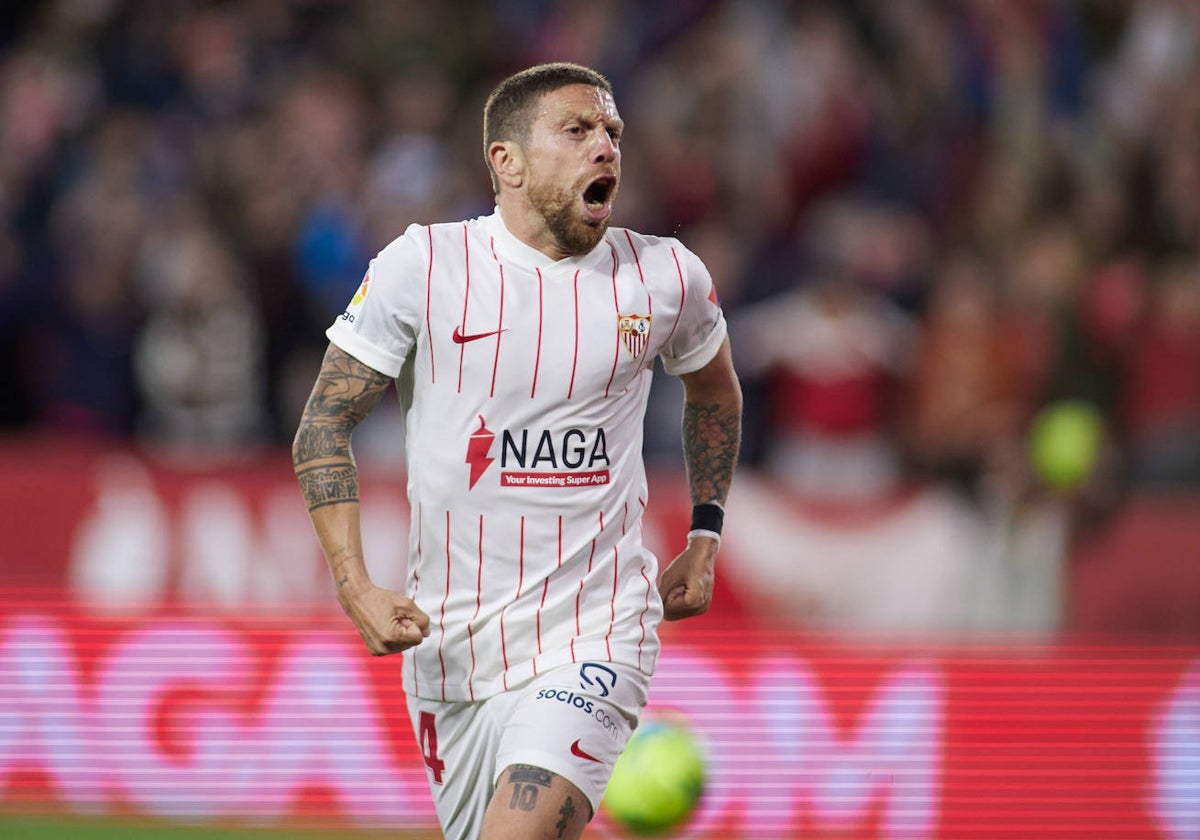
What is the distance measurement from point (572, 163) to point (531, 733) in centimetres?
146

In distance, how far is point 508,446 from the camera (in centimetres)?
482

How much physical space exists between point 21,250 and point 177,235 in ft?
4.00

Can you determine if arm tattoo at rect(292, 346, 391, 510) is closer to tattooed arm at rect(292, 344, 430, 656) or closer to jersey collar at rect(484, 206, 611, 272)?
tattooed arm at rect(292, 344, 430, 656)

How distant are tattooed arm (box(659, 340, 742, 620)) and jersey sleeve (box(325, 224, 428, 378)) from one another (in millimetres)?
926

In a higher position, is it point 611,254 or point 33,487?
point 611,254

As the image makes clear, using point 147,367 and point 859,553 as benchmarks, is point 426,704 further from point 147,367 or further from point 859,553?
point 147,367

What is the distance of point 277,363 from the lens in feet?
38.5

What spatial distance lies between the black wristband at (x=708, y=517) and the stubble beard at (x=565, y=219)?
91cm

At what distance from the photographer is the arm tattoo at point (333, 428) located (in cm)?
473

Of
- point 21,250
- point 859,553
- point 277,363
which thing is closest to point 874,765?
point 859,553

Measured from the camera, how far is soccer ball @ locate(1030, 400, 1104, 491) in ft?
34.0

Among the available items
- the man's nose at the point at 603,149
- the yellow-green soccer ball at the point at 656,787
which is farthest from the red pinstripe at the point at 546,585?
the yellow-green soccer ball at the point at 656,787

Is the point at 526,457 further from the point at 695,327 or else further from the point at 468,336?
the point at 695,327

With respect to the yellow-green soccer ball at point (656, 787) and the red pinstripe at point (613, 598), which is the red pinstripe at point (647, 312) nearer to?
the red pinstripe at point (613, 598)
